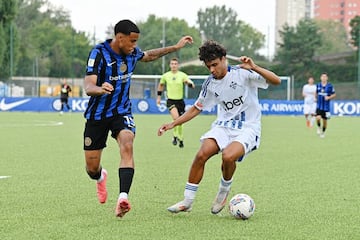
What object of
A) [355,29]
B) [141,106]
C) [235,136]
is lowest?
[141,106]

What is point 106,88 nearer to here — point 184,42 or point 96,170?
point 96,170

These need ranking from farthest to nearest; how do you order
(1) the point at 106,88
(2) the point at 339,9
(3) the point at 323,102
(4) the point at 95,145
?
(2) the point at 339,9 < (3) the point at 323,102 < (4) the point at 95,145 < (1) the point at 106,88

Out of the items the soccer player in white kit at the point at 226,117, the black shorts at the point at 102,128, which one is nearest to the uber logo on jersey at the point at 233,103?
the soccer player in white kit at the point at 226,117

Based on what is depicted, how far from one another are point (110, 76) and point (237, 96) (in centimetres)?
134

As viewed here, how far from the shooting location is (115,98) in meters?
7.95

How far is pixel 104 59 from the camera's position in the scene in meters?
7.73

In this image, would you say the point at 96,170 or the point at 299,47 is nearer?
the point at 96,170

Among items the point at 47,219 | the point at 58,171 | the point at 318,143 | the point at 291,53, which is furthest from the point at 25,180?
the point at 291,53

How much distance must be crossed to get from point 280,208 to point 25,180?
422cm

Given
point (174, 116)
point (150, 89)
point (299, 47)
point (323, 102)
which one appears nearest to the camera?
point (174, 116)

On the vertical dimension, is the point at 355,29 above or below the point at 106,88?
above

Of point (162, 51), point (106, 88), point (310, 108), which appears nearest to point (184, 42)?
point (162, 51)

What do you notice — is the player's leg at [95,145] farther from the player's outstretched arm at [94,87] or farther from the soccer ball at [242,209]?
the soccer ball at [242,209]

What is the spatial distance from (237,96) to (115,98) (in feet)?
4.20
